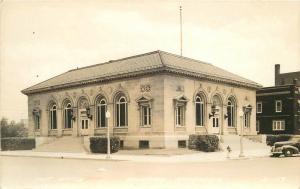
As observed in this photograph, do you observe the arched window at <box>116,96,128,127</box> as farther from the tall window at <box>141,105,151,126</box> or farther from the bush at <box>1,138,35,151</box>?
the bush at <box>1,138,35,151</box>

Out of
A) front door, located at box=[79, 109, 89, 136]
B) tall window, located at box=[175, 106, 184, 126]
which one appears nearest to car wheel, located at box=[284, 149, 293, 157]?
tall window, located at box=[175, 106, 184, 126]

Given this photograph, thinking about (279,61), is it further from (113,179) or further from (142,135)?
(142,135)

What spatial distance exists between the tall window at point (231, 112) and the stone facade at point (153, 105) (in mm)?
310

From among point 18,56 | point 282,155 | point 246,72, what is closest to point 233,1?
point 246,72

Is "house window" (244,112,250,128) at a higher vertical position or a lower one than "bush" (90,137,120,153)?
higher

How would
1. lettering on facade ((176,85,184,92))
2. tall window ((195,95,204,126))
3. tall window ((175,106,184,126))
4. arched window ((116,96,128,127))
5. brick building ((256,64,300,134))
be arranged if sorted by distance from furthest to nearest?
1. brick building ((256,64,300,134))
2. tall window ((195,95,204,126))
3. arched window ((116,96,128,127))
4. tall window ((175,106,184,126))
5. lettering on facade ((176,85,184,92))

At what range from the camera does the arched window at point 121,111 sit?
3478 cm

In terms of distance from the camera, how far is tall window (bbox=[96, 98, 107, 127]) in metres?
37.1

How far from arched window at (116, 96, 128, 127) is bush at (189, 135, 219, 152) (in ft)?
19.0

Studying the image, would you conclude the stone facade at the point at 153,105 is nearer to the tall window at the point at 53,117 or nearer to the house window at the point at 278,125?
the tall window at the point at 53,117

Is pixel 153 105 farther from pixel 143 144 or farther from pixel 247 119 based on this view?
pixel 247 119

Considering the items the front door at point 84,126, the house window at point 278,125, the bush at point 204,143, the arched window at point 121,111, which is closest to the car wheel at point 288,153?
the bush at point 204,143

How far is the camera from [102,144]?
31.8m

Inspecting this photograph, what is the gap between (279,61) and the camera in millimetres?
20422
